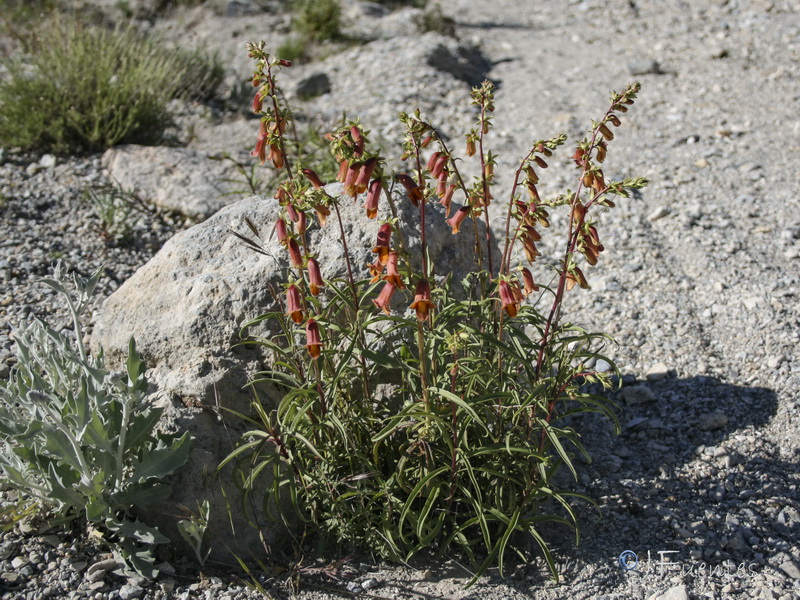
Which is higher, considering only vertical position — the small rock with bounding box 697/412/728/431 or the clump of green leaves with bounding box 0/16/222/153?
the clump of green leaves with bounding box 0/16/222/153

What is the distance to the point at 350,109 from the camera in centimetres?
794

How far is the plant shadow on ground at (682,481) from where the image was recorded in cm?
315

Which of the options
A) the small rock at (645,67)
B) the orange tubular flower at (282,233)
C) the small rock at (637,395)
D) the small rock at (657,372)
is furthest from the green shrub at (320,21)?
the orange tubular flower at (282,233)

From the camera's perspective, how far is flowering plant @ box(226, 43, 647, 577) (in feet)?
8.55

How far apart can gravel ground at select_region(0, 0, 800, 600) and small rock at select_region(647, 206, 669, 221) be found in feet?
0.05

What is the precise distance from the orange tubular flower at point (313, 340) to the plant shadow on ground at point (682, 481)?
1.37 metres

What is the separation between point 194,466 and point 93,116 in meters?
4.04

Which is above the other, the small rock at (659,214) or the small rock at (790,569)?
the small rock at (659,214)

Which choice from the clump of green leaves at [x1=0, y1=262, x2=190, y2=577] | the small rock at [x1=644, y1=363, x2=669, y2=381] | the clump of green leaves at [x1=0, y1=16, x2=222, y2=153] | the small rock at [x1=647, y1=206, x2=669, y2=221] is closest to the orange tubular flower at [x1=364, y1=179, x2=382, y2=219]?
the clump of green leaves at [x1=0, y1=262, x2=190, y2=577]

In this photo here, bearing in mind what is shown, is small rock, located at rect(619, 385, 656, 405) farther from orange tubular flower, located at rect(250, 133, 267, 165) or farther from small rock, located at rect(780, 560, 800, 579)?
orange tubular flower, located at rect(250, 133, 267, 165)

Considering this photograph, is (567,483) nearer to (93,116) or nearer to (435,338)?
(435,338)

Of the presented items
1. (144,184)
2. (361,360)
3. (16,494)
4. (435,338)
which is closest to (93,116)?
(144,184)

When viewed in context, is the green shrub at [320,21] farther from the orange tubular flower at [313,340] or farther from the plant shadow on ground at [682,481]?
the orange tubular flower at [313,340]

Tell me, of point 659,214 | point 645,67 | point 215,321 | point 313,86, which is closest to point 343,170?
point 215,321
